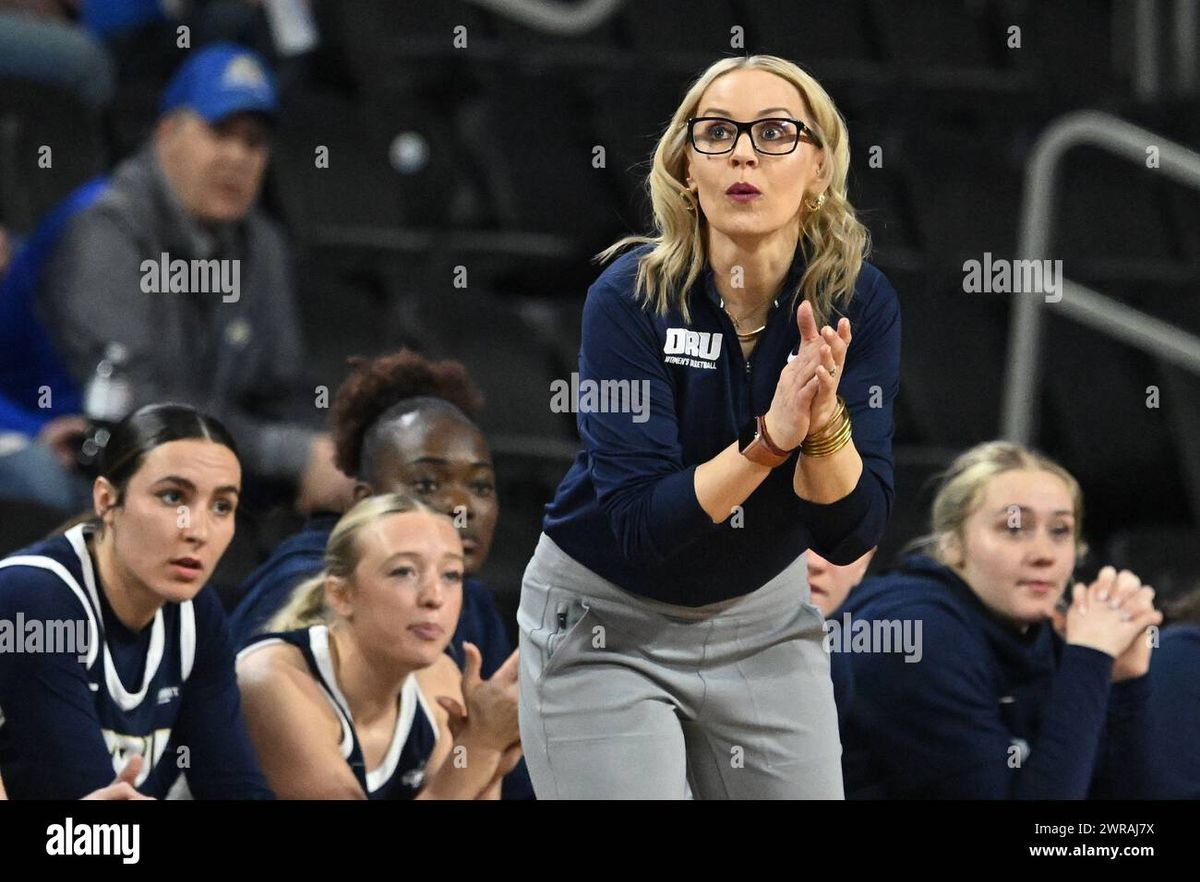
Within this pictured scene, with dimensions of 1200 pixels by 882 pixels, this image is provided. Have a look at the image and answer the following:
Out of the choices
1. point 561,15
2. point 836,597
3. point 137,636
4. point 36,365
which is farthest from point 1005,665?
point 561,15

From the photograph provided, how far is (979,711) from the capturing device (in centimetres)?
262

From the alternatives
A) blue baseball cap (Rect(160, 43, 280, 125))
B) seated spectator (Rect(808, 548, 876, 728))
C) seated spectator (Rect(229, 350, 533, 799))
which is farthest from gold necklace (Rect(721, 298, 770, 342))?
blue baseball cap (Rect(160, 43, 280, 125))

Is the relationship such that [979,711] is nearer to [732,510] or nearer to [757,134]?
[732,510]

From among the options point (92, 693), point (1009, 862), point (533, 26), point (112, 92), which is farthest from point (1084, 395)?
point (92, 693)

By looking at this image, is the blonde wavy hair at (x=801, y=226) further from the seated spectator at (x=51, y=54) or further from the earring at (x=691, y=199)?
the seated spectator at (x=51, y=54)

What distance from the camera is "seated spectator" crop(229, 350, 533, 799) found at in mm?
2590

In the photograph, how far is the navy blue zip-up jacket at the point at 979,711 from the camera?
2578mm

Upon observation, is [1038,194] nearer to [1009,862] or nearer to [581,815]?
[1009,862]

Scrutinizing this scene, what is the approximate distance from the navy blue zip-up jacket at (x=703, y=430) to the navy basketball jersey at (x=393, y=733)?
51 cm

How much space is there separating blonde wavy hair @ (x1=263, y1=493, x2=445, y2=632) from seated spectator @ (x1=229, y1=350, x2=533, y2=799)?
20mm

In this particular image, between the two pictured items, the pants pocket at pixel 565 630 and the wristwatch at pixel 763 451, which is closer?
the wristwatch at pixel 763 451

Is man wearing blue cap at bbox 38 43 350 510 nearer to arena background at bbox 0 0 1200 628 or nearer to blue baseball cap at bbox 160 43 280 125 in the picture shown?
blue baseball cap at bbox 160 43 280 125

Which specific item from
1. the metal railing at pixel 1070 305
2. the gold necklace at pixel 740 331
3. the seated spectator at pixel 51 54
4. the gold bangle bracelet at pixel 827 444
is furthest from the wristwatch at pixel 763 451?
the seated spectator at pixel 51 54

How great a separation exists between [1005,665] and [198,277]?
4.56 feet
